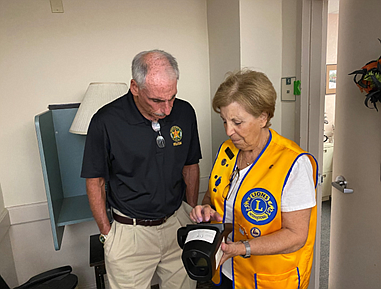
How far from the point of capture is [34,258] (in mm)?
2205

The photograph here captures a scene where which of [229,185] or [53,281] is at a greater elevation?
[229,185]

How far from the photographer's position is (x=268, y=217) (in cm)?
107

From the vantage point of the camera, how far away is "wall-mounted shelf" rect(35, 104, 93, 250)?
178 cm

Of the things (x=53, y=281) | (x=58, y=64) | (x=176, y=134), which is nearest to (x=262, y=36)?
(x=176, y=134)

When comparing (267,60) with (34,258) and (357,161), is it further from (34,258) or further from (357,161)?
(34,258)

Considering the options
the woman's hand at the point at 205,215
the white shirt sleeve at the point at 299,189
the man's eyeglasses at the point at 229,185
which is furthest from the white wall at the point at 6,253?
the white shirt sleeve at the point at 299,189

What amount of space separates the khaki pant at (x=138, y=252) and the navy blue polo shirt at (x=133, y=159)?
8cm

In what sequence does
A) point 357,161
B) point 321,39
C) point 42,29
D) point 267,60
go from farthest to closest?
point 42,29
point 267,60
point 321,39
point 357,161

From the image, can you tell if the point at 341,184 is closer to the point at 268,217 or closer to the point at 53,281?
the point at 268,217

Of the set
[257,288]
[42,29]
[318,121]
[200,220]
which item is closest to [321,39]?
[318,121]

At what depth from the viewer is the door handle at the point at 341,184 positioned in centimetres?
147

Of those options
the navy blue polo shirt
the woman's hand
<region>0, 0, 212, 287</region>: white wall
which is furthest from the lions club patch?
<region>0, 0, 212, 287</region>: white wall

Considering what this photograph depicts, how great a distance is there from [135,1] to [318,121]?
4.86 feet

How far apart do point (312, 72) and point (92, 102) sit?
125 cm
